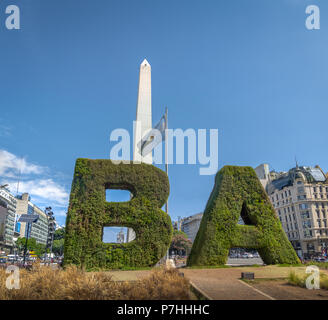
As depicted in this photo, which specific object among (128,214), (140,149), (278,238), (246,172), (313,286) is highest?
(140,149)

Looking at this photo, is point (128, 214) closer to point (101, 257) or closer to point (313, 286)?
point (101, 257)

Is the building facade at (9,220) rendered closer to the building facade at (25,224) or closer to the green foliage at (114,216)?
the building facade at (25,224)

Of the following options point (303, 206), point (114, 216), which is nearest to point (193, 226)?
point (303, 206)

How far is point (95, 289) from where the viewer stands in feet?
22.2

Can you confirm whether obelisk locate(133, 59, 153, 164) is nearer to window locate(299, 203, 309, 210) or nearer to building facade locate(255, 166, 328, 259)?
building facade locate(255, 166, 328, 259)

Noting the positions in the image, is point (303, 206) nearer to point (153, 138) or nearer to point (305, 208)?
point (305, 208)

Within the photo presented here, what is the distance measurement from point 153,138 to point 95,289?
18818 mm

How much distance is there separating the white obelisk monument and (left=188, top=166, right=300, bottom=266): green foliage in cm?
1051

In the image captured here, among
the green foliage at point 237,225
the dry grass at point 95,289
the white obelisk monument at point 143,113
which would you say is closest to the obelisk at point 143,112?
the white obelisk monument at point 143,113

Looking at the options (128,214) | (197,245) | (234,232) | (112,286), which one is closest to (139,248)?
(128,214)

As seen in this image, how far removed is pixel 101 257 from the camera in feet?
48.1

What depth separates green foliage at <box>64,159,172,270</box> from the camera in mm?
14691
